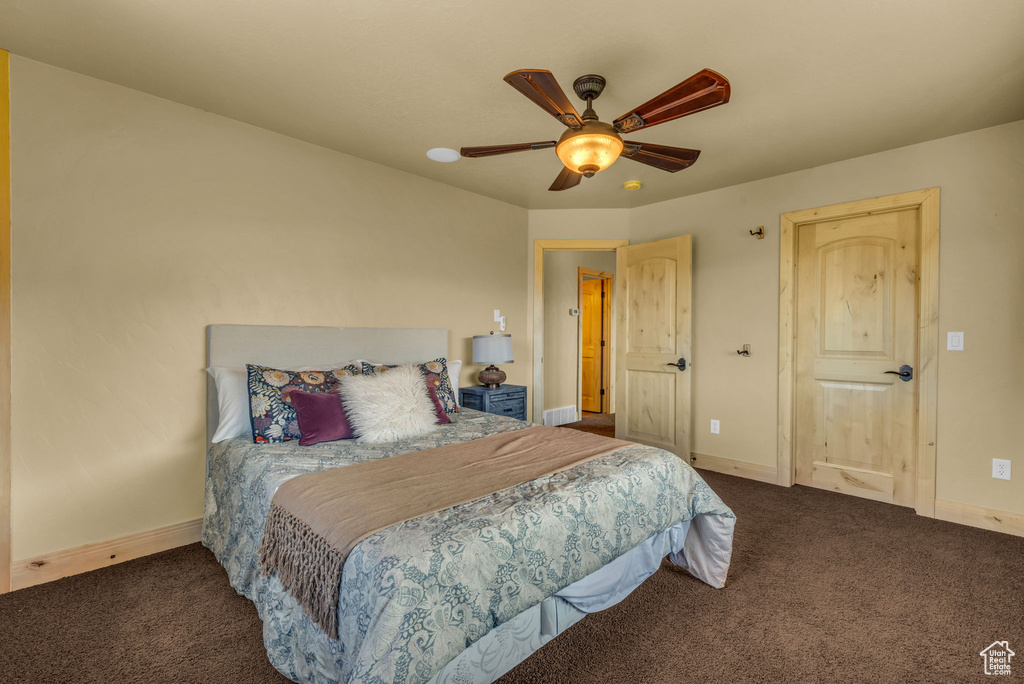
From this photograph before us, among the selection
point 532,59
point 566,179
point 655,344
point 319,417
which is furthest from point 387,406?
point 655,344

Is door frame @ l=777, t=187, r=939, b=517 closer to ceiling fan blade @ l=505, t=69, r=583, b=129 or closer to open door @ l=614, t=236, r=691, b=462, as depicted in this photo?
open door @ l=614, t=236, r=691, b=462

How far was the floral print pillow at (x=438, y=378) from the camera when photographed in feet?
9.57

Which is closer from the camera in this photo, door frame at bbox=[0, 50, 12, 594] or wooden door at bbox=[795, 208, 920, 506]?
door frame at bbox=[0, 50, 12, 594]

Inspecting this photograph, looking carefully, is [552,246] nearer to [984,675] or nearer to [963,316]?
[963,316]

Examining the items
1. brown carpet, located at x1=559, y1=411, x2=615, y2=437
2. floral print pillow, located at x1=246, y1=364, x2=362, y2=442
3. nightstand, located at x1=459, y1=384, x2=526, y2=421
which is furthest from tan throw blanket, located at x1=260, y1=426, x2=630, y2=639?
brown carpet, located at x1=559, y1=411, x2=615, y2=437

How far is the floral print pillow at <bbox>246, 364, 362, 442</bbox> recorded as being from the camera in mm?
2334

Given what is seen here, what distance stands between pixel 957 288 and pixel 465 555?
3466mm

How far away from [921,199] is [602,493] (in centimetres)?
305

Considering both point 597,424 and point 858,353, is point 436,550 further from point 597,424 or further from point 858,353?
point 597,424

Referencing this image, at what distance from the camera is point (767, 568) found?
7.67 feet

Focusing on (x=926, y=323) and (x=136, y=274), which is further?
(x=926, y=323)

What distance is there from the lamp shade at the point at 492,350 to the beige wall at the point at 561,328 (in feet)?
6.50

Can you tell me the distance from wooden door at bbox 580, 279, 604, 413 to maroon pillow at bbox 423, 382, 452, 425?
4149mm

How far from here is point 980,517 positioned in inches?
112
